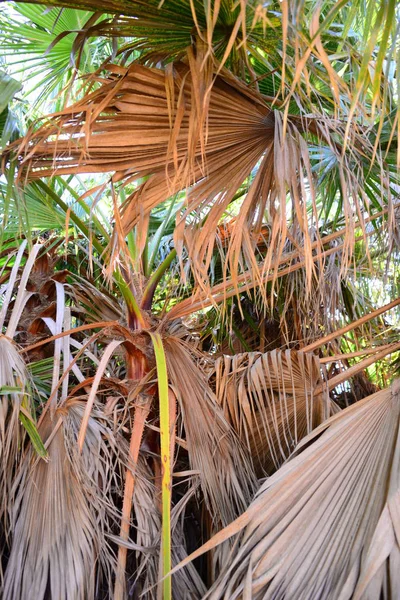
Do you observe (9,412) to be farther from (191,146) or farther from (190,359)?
(191,146)

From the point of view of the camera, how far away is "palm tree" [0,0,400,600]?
1052 millimetres

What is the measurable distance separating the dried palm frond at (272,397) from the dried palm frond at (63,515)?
32 cm

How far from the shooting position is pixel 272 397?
1.47 metres

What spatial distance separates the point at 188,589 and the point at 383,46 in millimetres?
1216

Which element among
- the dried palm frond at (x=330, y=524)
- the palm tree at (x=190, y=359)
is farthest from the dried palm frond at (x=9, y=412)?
the dried palm frond at (x=330, y=524)

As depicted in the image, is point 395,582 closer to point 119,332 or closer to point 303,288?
point 119,332

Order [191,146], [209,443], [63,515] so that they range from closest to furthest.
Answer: [191,146], [63,515], [209,443]

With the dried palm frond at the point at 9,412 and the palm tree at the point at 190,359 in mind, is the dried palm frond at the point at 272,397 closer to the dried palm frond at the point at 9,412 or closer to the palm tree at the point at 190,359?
the palm tree at the point at 190,359

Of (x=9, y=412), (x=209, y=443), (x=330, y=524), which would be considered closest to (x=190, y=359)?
(x=209, y=443)

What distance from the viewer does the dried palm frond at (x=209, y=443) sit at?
54.9 inches

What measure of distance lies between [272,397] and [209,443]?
20 centimetres

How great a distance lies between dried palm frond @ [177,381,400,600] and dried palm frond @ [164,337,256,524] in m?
0.19

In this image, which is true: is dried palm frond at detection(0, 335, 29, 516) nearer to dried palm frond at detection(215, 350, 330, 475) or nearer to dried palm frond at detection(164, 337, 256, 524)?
dried palm frond at detection(164, 337, 256, 524)

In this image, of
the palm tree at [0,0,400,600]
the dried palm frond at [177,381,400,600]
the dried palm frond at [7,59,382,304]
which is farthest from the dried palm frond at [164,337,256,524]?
the dried palm frond at [7,59,382,304]
